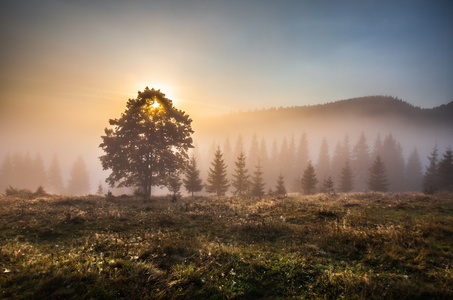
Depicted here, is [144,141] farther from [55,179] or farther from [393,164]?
[393,164]

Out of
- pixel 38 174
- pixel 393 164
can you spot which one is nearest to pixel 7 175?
pixel 38 174

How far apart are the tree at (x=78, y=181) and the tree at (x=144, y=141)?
72.7 metres

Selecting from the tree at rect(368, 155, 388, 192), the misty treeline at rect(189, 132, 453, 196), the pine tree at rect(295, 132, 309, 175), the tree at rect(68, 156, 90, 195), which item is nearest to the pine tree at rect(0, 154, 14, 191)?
the tree at rect(68, 156, 90, 195)

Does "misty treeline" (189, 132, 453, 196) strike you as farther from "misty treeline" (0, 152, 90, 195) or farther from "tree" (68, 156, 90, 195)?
"misty treeline" (0, 152, 90, 195)

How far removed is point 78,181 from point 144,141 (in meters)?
79.0

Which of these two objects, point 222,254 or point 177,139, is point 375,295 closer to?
point 222,254

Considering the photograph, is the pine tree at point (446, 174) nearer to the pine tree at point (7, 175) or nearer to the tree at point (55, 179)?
the tree at point (55, 179)

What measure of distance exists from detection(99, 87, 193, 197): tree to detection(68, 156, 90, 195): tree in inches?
2862

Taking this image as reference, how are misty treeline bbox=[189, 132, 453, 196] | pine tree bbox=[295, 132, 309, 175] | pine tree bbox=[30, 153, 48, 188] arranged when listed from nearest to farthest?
misty treeline bbox=[189, 132, 453, 196], pine tree bbox=[30, 153, 48, 188], pine tree bbox=[295, 132, 309, 175]

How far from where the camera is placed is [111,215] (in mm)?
12414

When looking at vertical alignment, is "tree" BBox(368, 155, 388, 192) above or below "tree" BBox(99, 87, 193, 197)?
below

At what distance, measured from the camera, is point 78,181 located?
86812 millimetres

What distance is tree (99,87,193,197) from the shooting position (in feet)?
89.8

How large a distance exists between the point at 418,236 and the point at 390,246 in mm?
2162
